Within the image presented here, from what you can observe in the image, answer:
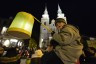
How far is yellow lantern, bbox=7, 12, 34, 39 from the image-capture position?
8.20 feet

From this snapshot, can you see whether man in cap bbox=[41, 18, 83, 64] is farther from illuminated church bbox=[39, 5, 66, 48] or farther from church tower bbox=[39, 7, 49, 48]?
church tower bbox=[39, 7, 49, 48]

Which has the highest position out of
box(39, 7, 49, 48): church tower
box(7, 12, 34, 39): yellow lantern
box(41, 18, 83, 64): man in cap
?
box(39, 7, 49, 48): church tower

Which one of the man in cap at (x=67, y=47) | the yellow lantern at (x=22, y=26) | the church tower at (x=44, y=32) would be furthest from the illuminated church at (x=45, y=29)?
the man in cap at (x=67, y=47)

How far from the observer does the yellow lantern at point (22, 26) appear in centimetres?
250

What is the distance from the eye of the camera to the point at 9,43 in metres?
25.6

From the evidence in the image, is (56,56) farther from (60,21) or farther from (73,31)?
(60,21)

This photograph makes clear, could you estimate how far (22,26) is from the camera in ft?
8.45

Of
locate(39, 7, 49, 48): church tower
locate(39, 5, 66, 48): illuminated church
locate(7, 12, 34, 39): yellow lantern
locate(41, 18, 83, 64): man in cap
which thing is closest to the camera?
locate(41, 18, 83, 64): man in cap

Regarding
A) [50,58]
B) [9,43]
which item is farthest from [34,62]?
[9,43]

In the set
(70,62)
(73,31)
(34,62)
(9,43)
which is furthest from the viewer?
(9,43)

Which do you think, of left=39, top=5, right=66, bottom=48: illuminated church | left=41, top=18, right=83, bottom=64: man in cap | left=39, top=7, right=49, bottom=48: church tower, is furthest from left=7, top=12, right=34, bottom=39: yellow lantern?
left=39, top=7, right=49, bottom=48: church tower

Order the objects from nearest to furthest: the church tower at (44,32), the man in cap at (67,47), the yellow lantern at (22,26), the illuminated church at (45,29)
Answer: the man in cap at (67,47) → the yellow lantern at (22,26) → the illuminated church at (45,29) → the church tower at (44,32)

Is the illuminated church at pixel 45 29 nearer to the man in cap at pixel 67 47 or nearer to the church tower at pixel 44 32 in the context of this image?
the church tower at pixel 44 32

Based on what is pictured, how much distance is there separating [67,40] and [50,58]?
0.41m
